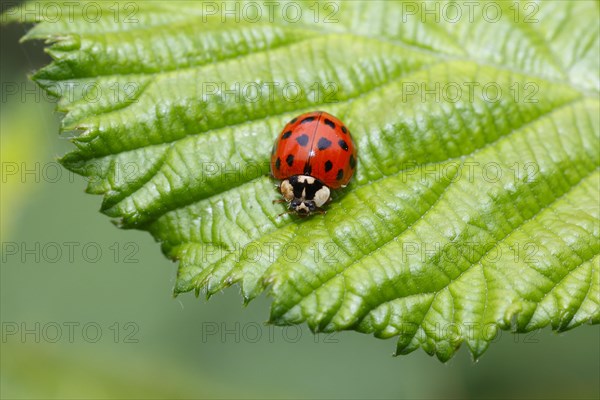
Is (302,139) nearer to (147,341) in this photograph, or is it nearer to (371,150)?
(371,150)

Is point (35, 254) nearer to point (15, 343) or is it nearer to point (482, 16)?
point (15, 343)

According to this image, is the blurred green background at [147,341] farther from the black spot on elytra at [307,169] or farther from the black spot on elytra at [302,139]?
the black spot on elytra at [302,139]

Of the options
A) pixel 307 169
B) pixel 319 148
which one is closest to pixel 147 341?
pixel 307 169

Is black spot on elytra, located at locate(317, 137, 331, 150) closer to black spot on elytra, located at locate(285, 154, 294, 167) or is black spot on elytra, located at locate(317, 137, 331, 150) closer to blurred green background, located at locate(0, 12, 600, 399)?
black spot on elytra, located at locate(285, 154, 294, 167)

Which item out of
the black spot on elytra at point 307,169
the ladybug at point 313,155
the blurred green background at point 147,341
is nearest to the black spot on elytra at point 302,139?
the ladybug at point 313,155

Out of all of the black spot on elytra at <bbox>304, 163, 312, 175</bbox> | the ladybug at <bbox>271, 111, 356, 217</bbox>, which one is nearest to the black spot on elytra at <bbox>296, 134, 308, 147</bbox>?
the ladybug at <bbox>271, 111, 356, 217</bbox>

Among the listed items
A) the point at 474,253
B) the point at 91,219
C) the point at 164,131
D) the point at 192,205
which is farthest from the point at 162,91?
the point at 91,219

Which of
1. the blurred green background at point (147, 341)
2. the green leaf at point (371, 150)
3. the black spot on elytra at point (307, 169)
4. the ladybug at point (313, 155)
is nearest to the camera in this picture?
the green leaf at point (371, 150)

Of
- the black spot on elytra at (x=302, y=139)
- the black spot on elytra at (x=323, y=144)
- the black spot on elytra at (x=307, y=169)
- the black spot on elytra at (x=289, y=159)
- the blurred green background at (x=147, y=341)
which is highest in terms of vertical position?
the black spot on elytra at (x=302, y=139)
